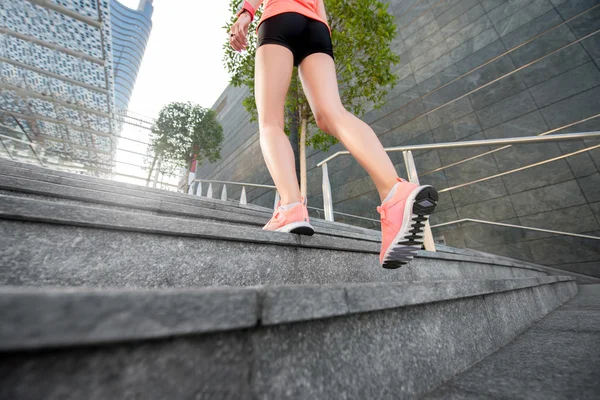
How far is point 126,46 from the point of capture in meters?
47.5

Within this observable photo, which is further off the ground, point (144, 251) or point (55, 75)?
point (55, 75)

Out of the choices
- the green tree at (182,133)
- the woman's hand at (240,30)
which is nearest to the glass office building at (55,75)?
the green tree at (182,133)

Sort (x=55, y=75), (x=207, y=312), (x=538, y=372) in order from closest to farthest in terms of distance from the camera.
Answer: (x=207, y=312) < (x=538, y=372) < (x=55, y=75)

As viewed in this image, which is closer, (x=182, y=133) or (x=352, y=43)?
(x=352, y=43)

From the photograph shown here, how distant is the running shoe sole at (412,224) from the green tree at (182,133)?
9.87 m

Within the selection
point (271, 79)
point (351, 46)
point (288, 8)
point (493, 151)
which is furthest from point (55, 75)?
point (493, 151)

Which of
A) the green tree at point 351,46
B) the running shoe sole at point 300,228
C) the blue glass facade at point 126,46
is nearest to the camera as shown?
the running shoe sole at point 300,228

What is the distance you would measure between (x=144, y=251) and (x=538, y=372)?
113cm

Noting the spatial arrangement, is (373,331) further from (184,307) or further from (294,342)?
(184,307)

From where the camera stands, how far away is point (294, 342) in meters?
0.48

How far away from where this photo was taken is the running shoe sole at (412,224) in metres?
0.97

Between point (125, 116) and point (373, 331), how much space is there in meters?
18.2

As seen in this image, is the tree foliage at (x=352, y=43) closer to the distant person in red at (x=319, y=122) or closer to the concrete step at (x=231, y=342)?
the distant person in red at (x=319, y=122)

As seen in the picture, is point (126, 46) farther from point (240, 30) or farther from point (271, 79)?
point (271, 79)
